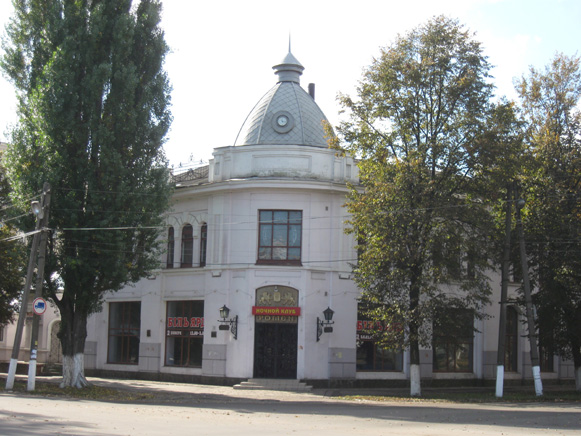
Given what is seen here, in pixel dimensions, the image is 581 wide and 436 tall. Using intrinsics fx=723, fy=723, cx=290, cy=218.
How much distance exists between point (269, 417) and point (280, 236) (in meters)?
13.2

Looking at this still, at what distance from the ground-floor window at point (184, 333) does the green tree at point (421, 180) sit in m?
8.49

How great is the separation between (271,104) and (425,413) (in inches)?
682

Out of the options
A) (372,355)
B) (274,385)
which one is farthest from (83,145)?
(372,355)

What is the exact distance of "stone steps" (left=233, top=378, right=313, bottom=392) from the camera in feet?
93.3

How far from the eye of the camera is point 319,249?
30.4 metres

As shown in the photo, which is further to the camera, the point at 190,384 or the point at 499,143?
the point at 190,384

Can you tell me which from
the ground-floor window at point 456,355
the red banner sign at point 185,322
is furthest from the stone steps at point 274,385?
the ground-floor window at point 456,355

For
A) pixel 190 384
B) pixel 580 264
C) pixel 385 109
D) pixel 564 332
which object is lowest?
pixel 190 384

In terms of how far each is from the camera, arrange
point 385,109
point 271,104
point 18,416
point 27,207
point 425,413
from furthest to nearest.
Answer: point 271,104, point 385,109, point 27,207, point 425,413, point 18,416

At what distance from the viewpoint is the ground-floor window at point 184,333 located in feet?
104

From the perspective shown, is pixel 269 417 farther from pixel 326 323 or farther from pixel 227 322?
pixel 227 322

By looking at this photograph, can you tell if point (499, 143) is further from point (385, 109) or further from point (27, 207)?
point (27, 207)

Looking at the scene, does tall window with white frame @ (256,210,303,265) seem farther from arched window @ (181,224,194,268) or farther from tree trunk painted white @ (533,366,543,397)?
tree trunk painted white @ (533,366,543,397)

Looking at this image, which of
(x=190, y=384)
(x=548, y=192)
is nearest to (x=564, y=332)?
(x=548, y=192)
